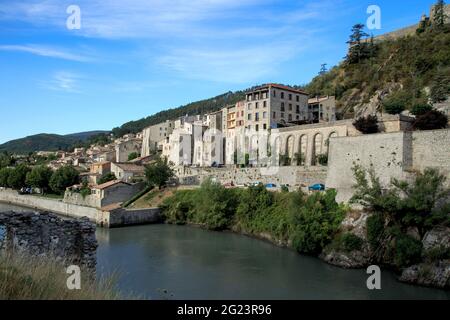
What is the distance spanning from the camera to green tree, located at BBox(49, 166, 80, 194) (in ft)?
171

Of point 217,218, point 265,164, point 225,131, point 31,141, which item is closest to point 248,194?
point 217,218

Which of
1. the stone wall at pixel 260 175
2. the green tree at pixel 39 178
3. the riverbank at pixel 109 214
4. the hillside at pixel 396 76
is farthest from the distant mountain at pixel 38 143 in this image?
the hillside at pixel 396 76

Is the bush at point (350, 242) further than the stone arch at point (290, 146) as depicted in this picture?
No

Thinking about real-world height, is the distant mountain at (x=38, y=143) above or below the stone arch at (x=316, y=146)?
above

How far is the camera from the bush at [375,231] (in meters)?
21.1

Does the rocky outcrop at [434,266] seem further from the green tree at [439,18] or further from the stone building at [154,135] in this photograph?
the stone building at [154,135]

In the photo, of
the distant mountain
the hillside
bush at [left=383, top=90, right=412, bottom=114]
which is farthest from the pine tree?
the distant mountain

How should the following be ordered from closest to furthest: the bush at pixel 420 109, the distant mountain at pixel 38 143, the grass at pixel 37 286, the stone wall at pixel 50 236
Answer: the grass at pixel 37 286
the stone wall at pixel 50 236
the bush at pixel 420 109
the distant mountain at pixel 38 143

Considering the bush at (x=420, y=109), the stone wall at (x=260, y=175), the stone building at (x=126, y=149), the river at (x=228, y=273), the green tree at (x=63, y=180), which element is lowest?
the river at (x=228, y=273)

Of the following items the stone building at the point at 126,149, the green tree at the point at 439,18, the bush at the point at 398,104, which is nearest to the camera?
the bush at the point at 398,104

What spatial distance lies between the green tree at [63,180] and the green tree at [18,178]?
7.74m

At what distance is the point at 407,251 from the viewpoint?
19031 millimetres

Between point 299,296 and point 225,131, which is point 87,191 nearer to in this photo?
point 225,131

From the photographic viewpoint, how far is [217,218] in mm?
32719
